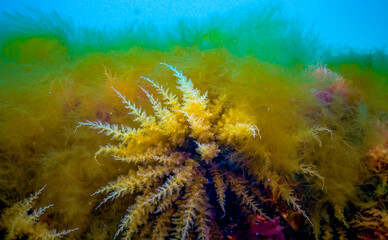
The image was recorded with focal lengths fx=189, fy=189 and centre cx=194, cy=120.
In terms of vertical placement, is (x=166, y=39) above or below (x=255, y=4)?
below

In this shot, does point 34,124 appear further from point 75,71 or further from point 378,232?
point 378,232

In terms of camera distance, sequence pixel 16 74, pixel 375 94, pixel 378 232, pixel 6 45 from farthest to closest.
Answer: pixel 6 45, pixel 16 74, pixel 375 94, pixel 378 232

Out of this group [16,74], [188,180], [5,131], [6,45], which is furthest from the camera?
[6,45]

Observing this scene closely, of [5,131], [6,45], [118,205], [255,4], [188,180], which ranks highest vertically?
[255,4]

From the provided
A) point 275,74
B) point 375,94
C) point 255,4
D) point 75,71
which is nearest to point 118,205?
point 75,71

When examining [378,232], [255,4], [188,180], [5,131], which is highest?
[255,4]

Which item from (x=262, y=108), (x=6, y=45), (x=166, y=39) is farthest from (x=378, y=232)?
(x=6, y=45)

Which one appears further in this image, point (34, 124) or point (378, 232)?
point (34, 124)

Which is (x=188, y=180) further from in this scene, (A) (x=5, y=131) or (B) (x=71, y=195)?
(A) (x=5, y=131)

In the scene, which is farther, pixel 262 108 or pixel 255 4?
pixel 255 4
